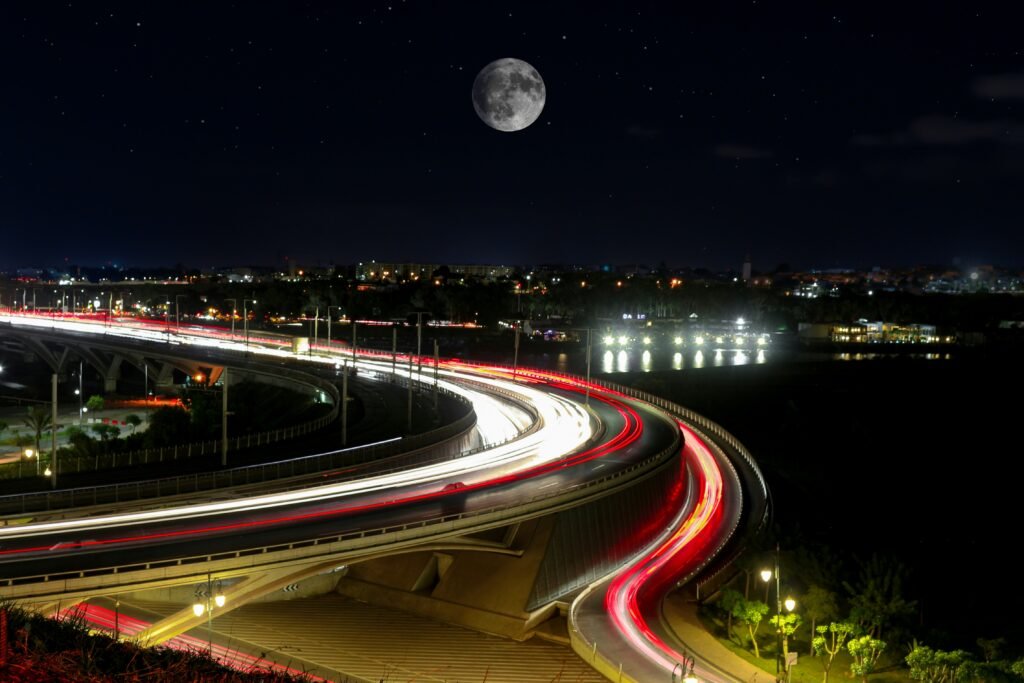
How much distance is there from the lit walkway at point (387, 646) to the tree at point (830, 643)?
6.16 meters

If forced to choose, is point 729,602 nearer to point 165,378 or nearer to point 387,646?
point 387,646

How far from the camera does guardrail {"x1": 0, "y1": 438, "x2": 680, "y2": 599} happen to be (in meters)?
17.9

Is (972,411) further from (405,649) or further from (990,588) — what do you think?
(405,649)

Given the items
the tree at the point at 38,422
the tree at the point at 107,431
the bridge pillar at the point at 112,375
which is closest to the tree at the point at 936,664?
the tree at the point at 38,422

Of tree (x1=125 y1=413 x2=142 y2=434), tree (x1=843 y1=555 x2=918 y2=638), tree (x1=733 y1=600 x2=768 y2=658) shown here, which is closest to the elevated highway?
tree (x1=733 y1=600 x2=768 y2=658)

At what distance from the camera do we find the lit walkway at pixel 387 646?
970 inches

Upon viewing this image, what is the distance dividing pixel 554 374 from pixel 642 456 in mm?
35573

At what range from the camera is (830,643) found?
2611 centimetres

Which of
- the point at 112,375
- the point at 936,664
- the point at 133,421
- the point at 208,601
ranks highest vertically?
the point at 208,601

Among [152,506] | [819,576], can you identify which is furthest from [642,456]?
[152,506]

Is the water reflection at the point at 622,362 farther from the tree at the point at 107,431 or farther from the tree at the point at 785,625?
the tree at the point at 785,625

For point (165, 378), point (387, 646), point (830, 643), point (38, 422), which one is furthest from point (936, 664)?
point (165, 378)

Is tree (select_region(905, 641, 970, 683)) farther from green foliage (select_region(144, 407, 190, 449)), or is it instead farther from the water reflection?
the water reflection

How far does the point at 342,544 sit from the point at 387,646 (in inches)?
252
